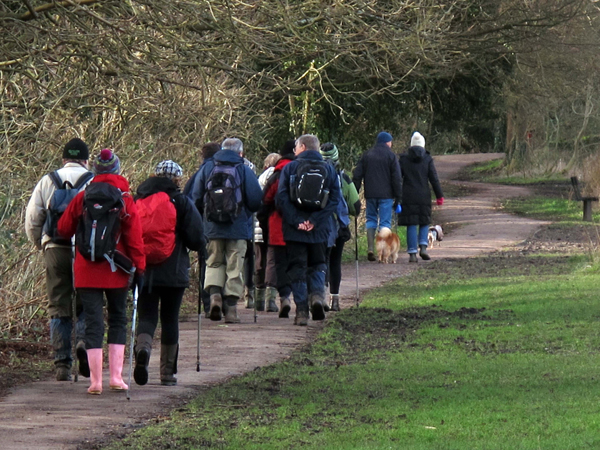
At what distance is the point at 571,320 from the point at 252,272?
3.79m

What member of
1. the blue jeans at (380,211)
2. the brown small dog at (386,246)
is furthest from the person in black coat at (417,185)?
the blue jeans at (380,211)

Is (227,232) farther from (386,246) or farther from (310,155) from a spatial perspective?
(386,246)

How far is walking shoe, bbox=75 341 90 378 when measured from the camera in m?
8.74

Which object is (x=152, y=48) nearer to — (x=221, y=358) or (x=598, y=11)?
(x=221, y=358)

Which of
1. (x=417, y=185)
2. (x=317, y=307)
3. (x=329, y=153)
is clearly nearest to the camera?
(x=317, y=307)

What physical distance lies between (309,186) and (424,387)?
334 centimetres

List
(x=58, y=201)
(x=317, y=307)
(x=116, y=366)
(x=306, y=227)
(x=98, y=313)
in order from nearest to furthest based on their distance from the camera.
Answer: (x=98, y=313), (x=116, y=366), (x=58, y=201), (x=306, y=227), (x=317, y=307)

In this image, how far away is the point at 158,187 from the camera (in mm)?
8734

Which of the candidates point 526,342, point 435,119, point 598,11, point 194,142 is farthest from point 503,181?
point 526,342

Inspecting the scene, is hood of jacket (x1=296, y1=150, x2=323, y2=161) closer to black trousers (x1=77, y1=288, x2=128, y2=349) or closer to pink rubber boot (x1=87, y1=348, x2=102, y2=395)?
black trousers (x1=77, y1=288, x2=128, y2=349)

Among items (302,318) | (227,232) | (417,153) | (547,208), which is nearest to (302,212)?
(227,232)

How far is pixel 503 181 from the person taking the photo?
5119 cm

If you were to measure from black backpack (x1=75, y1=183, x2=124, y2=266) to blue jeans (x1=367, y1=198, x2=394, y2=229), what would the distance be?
10436 mm

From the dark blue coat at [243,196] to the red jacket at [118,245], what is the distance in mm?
3691
